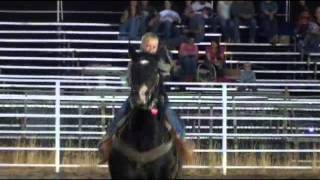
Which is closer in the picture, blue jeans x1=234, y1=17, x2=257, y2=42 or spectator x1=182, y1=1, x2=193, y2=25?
blue jeans x1=234, y1=17, x2=257, y2=42

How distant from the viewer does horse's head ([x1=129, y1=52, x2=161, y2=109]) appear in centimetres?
835

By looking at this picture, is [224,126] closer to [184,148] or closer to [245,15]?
[184,148]

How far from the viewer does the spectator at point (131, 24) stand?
20.7 m

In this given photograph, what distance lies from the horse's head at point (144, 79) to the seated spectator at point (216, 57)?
1073 centimetres

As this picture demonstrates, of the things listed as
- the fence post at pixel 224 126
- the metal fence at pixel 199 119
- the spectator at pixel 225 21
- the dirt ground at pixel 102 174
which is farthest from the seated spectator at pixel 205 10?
the dirt ground at pixel 102 174

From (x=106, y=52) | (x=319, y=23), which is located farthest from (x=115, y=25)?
(x=319, y=23)

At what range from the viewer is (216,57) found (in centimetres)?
1975

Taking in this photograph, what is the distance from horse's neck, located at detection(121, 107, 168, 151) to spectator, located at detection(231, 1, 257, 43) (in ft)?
41.7

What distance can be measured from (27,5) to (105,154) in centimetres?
1473

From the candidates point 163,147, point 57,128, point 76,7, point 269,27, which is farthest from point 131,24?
point 163,147

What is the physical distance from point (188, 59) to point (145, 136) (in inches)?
424

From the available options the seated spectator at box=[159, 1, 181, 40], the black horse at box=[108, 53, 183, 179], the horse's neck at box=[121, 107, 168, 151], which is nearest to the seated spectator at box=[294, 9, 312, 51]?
the seated spectator at box=[159, 1, 181, 40]

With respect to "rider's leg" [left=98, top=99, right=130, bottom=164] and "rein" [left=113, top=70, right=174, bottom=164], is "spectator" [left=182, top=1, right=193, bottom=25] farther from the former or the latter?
"rein" [left=113, top=70, right=174, bottom=164]

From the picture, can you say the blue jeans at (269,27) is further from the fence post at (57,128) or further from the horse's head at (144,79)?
the horse's head at (144,79)
